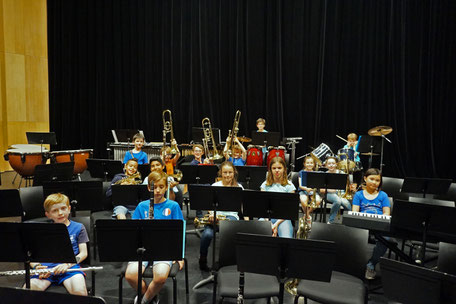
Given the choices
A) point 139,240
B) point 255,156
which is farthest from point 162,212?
point 255,156

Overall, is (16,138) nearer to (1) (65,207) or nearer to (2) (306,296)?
(1) (65,207)

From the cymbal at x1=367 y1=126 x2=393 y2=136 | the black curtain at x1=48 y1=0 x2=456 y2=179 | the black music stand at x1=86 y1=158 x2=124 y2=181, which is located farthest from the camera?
the black curtain at x1=48 y1=0 x2=456 y2=179

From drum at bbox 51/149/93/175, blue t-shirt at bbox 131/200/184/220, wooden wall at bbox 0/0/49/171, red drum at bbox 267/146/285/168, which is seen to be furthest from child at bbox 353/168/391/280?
wooden wall at bbox 0/0/49/171

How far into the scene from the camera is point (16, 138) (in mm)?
A: 12922

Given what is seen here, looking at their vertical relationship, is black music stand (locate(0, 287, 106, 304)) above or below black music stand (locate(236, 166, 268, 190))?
below

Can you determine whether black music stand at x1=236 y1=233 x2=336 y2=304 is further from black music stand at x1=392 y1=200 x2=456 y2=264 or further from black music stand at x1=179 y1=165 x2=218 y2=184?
black music stand at x1=179 y1=165 x2=218 y2=184

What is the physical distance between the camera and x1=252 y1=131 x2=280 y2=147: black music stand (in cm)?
903

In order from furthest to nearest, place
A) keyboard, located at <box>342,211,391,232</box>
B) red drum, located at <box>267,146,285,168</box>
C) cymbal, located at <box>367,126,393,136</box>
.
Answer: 1. red drum, located at <box>267,146,285,168</box>
2. cymbal, located at <box>367,126,393,136</box>
3. keyboard, located at <box>342,211,391,232</box>

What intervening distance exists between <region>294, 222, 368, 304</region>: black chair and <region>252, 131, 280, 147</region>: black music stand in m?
5.17

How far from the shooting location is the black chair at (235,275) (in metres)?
3.47

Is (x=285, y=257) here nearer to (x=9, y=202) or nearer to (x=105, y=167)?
(x=9, y=202)

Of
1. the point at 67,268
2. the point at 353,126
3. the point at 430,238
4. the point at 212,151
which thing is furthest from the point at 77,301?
the point at 353,126

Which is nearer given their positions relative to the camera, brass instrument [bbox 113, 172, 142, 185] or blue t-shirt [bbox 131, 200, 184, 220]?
blue t-shirt [bbox 131, 200, 184, 220]

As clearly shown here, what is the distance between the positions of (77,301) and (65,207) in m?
1.91
